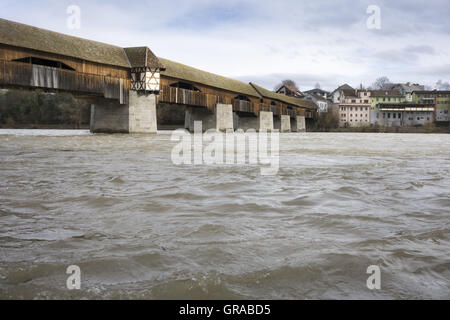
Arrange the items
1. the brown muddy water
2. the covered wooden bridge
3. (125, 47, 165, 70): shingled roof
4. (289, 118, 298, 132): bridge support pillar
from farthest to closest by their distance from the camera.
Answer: (289, 118, 298, 132): bridge support pillar → (125, 47, 165, 70): shingled roof → the covered wooden bridge → the brown muddy water

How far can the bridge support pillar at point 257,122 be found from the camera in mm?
41531

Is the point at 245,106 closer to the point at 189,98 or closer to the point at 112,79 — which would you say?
the point at 189,98

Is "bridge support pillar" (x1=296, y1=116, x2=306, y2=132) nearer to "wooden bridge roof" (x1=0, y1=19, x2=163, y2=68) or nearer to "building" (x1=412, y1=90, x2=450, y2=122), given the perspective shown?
"building" (x1=412, y1=90, x2=450, y2=122)

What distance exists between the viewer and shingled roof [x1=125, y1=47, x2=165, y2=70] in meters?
24.6

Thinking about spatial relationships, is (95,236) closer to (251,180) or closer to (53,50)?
(251,180)

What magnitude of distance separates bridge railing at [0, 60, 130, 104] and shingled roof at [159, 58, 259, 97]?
4.20 m

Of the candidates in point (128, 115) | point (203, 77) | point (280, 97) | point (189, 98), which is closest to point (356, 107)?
point (280, 97)

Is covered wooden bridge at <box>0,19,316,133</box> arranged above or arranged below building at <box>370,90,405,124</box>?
below

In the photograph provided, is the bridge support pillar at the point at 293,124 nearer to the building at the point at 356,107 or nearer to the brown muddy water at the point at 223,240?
the building at the point at 356,107

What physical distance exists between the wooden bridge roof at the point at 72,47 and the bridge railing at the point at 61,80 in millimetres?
937

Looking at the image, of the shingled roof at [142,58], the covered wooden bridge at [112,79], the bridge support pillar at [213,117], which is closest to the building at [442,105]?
the covered wooden bridge at [112,79]

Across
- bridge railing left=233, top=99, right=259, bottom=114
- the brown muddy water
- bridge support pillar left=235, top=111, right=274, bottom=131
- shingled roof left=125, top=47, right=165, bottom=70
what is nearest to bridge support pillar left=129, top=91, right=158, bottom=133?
shingled roof left=125, top=47, right=165, bottom=70

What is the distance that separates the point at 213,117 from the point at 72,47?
1456 centimetres

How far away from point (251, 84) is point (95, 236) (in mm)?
42319
